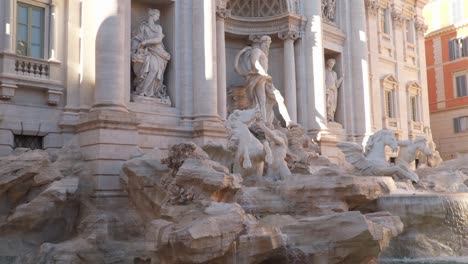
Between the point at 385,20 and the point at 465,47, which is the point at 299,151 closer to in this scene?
the point at 385,20

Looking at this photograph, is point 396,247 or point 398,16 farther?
Answer: point 398,16

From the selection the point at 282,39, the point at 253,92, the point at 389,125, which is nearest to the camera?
the point at 253,92

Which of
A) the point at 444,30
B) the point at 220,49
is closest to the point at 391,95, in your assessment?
the point at 444,30

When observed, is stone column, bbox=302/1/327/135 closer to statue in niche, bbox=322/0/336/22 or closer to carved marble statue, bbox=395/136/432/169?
statue in niche, bbox=322/0/336/22

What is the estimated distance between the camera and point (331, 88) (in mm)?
20000

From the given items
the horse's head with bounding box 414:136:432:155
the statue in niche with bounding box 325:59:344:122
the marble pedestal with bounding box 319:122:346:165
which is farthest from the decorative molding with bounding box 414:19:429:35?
the horse's head with bounding box 414:136:432:155

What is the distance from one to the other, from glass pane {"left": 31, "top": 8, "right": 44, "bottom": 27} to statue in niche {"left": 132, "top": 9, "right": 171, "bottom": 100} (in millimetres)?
2304

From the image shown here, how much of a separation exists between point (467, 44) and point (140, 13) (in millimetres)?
21575

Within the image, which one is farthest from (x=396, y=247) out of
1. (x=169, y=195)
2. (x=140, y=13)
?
(x=140, y=13)

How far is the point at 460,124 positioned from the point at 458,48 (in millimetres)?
4234

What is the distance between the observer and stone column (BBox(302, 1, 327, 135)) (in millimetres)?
18484

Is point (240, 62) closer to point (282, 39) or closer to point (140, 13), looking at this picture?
point (282, 39)

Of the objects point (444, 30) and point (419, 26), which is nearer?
point (419, 26)

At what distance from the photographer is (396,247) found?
11.2 metres
